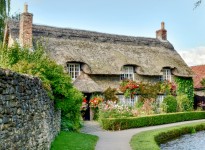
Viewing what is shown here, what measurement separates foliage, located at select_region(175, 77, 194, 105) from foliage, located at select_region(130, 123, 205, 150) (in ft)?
36.1

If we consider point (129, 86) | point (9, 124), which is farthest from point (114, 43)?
point (9, 124)

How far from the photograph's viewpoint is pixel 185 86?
120 feet

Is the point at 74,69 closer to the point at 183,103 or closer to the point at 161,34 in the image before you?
the point at 183,103

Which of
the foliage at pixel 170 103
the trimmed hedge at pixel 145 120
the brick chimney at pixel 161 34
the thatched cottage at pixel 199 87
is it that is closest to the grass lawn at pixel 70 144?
the trimmed hedge at pixel 145 120

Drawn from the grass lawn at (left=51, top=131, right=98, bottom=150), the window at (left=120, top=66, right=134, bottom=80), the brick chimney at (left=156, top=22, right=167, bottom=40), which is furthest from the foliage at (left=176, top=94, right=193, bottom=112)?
the grass lawn at (left=51, top=131, right=98, bottom=150)

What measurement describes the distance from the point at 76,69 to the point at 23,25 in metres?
5.78

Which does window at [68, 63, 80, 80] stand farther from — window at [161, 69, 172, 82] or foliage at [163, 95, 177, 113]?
window at [161, 69, 172, 82]

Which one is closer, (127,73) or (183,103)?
(127,73)

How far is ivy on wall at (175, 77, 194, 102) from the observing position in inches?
1417

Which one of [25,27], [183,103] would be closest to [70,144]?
[25,27]

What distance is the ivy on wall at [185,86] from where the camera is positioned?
36000 mm

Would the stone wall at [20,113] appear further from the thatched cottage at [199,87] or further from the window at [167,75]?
the thatched cottage at [199,87]

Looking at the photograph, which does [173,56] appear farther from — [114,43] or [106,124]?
[106,124]

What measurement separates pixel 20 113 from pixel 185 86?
100 feet
